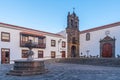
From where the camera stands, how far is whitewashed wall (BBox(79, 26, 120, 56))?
21.8 m

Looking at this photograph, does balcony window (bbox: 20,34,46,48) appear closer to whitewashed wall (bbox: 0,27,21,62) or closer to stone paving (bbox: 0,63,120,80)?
whitewashed wall (bbox: 0,27,21,62)

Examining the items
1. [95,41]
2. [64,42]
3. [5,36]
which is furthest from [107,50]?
[5,36]

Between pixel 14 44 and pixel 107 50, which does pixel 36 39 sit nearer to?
pixel 14 44

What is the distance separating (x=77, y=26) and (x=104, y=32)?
21.3 feet

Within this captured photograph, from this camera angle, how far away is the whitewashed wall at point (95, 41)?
71.4 ft

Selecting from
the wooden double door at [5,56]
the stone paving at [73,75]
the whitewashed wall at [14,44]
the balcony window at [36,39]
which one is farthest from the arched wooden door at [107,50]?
the wooden double door at [5,56]

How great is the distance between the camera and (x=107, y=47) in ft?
76.7

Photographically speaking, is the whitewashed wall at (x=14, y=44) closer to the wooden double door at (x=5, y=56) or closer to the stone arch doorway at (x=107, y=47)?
the wooden double door at (x=5, y=56)

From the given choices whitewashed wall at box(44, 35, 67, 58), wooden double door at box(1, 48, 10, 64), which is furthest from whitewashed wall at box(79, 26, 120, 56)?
wooden double door at box(1, 48, 10, 64)

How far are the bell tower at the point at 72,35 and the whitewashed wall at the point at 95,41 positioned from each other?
35.9 inches

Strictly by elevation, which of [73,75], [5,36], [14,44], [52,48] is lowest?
[73,75]

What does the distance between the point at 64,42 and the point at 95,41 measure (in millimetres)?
5049

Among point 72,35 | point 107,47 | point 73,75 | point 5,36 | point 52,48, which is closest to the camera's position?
point 73,75

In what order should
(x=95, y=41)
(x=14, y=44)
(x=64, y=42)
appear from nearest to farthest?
1. (x=14, y=44)
2. (x=95, y=41)
3. (x=64, y=42)
